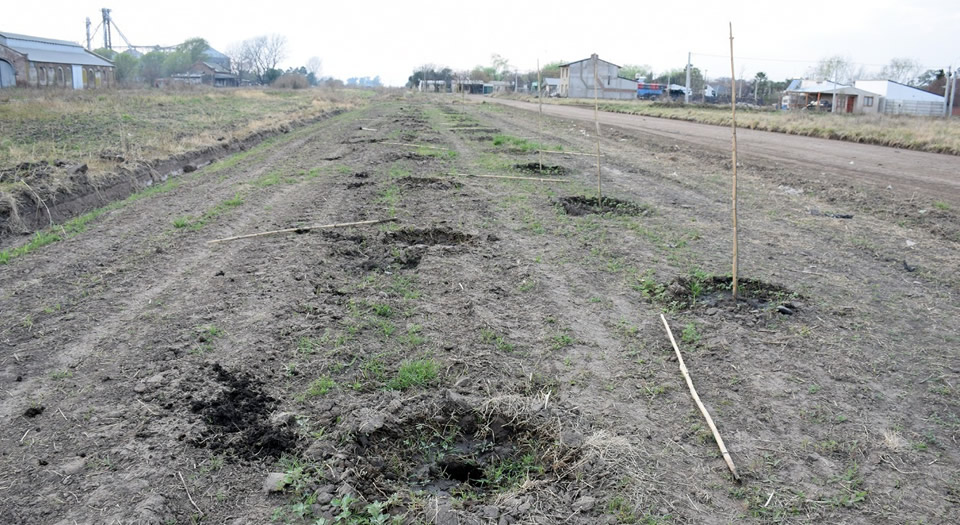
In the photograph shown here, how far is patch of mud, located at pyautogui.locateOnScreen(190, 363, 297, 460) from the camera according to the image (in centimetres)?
345

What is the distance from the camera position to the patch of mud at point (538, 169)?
13125 mm

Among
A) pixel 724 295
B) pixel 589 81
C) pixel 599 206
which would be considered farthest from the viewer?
pixel 589 81

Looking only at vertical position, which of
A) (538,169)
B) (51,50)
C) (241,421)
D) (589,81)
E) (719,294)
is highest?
(589,81)

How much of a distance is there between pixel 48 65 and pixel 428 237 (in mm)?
61288

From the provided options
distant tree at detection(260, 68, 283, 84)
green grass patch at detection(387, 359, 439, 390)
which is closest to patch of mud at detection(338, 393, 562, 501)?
green grass patch at detection(387, 359, 439, 390)

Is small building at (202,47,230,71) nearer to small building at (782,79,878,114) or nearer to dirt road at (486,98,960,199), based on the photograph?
small building at (782,79,878,114)

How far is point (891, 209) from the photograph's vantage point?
1005 cm

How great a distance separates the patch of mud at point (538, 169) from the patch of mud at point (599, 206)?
2.82m

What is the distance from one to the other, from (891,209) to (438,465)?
10.0 meters

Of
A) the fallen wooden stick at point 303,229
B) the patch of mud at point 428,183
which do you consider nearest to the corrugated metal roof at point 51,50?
the patch of mud at point 428,183

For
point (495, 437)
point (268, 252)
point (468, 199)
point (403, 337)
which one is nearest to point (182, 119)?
point (468, 199)

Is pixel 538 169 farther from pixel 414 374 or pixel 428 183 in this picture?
pixel 414 374

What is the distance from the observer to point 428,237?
26.0 ft

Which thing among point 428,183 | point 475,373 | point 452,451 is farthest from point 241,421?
point 428,183
